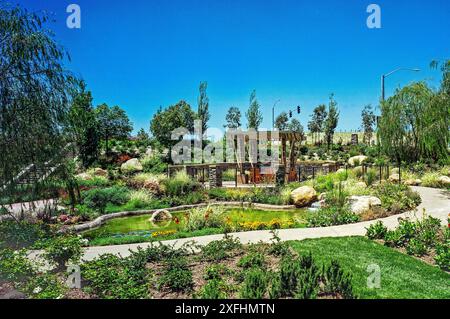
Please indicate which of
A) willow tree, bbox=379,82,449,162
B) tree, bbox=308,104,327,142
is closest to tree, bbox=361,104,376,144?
tree, bbox=308,104,327,142

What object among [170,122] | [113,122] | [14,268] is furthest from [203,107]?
[14,268]

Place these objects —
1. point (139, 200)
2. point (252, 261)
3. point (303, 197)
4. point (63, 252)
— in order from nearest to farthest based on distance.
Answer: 1. point (63, 252)
2. point (252, 261)
3. point (303, 197)
4. point (139, 200)

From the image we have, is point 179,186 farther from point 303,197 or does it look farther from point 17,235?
point 17,235

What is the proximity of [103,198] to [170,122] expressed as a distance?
16.2 meters

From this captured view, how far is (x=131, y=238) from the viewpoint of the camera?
26.3ft

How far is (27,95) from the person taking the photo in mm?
4945

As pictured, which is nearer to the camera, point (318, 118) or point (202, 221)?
point (202, 221)

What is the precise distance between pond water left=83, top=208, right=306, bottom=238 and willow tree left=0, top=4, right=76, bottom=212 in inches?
183

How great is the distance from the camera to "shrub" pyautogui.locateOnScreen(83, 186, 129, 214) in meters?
12.4

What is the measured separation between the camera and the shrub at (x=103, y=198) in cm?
1242

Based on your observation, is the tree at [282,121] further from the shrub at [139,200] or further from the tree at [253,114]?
the shrub at [139,200]

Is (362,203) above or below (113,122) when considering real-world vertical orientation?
below
